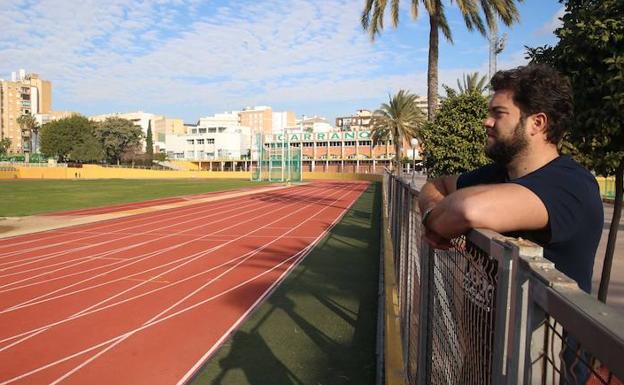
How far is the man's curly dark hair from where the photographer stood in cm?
175

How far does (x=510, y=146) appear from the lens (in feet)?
5.90

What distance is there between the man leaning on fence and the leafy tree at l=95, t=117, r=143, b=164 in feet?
308

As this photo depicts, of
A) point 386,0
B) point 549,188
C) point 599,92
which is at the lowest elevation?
point 549,188

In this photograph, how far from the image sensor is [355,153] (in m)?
96.3

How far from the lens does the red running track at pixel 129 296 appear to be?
194 inches

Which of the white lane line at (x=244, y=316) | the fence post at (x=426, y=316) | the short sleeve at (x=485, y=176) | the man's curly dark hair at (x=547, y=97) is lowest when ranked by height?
the white lane line at (x=244, y=316)

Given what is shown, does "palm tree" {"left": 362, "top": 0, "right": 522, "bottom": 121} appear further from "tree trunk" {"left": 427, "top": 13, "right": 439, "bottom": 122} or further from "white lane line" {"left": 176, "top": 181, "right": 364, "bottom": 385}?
"white lane line" {"left": 176, "top": 181, "right": 364, "bottom": 385}

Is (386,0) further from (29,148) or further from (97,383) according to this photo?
(29,148)

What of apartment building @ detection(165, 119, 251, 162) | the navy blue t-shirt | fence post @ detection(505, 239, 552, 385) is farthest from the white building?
fence post @ detection(505, 239, 552, 385)

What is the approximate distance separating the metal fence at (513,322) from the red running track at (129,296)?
3.04 m

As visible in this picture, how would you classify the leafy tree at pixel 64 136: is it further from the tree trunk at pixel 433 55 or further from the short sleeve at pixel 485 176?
the short sleeve at pixel 485 176

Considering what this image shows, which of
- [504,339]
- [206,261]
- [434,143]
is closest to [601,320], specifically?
[504,339]

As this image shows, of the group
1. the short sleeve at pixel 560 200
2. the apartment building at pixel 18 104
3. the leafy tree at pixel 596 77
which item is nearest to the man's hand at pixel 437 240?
the short sleeve at pixel 560 200

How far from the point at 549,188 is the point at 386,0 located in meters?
16.9
